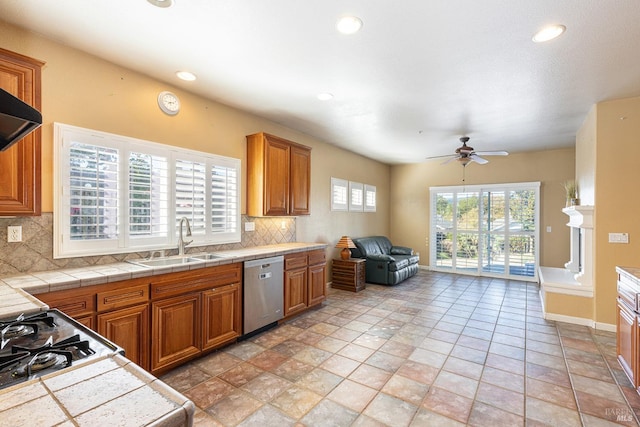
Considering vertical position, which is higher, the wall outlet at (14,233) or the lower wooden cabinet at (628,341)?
the wall outlet at (14,233)

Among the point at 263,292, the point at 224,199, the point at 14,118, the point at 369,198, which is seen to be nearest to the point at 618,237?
the point at 263,292

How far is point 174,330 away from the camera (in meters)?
2.68

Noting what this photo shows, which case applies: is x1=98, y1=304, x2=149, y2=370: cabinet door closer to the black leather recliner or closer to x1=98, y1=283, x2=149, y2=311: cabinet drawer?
x1=98, y1=283, x2=149, y2=311: cabinet drawer

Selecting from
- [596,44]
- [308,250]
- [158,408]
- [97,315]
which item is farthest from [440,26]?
[97,315]

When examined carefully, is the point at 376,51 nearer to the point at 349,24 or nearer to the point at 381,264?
the point at 349,24

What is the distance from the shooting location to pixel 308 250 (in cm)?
430

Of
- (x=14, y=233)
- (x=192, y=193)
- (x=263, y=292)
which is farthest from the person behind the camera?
(x=263, y=292)

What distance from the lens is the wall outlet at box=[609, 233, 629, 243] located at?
3.61 meters

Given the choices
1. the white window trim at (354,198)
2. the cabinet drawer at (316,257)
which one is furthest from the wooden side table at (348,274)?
the white window trim at (354,198)

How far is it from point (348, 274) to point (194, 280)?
10.9ft

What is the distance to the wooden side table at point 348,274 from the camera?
5.56m

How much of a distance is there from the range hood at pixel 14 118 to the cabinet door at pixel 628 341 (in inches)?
154

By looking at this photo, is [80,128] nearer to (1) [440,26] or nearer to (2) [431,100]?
Answer: (1) [440,26]

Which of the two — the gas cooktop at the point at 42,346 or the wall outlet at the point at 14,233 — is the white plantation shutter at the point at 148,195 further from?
the gas cooktop at the point at 42,346
